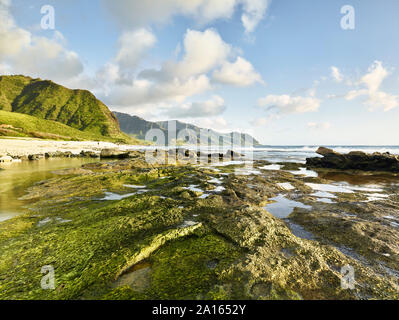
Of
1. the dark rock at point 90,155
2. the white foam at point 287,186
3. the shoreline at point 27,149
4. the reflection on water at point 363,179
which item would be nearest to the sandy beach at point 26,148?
the shoreline at point 27,149

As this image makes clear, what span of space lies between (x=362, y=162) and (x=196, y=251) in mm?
31463

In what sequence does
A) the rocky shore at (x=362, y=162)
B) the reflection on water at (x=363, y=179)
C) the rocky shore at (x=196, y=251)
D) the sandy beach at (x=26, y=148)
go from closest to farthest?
the rocky shore at (x=196, y=251) → the reflection on water at (x=363, y=179) → the rocky shore at (x=362, y=162) → the sandy beach at (x=26, y=148)

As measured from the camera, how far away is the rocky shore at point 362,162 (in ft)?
76.5

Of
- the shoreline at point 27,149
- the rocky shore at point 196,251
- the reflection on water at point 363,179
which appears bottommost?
the reflection on water at point 363,179

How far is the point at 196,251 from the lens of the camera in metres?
4.45

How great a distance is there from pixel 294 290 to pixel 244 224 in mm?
2392

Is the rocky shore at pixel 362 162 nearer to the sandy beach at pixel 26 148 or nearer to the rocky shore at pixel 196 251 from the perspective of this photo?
the rocky shore at pixel 196 251

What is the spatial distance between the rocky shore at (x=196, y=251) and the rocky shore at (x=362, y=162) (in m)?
21.4

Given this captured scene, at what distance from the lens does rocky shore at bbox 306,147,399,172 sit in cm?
2332

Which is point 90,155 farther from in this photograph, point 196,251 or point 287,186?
point 196,251

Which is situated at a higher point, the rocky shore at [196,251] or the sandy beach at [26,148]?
the sandy beach at [26,148]

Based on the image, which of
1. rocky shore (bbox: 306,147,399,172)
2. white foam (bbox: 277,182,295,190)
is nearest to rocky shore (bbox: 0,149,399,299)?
white foam (bbox: 277,182,295,190)

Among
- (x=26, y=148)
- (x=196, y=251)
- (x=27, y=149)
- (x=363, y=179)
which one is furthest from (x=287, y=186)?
(x=26, y=148)

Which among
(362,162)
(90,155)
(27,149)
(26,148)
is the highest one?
(26,148)
